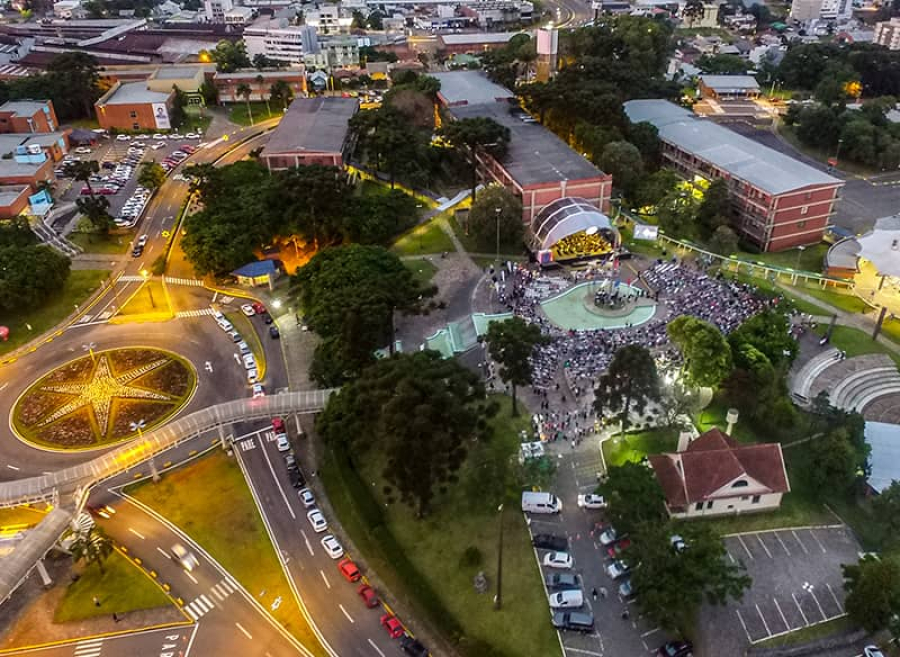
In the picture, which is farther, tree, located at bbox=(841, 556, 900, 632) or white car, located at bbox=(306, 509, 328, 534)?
white car, located at bbox=(306, 509, 328, 534)

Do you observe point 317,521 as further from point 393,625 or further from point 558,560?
point 558,560

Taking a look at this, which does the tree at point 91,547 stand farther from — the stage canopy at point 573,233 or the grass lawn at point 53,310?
the stage canopy at point 573,233

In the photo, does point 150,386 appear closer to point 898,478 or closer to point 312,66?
point 898,478

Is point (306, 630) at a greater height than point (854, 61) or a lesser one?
lesser

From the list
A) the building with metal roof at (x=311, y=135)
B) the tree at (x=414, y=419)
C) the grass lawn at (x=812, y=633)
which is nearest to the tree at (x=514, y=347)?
the tree at (x=414, y=419)

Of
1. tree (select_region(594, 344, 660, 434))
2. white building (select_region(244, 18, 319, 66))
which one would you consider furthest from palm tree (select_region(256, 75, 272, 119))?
tree (select_region(594, 344, 660, 434))

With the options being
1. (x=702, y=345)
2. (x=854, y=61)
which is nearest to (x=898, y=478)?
(x=702, y=345)

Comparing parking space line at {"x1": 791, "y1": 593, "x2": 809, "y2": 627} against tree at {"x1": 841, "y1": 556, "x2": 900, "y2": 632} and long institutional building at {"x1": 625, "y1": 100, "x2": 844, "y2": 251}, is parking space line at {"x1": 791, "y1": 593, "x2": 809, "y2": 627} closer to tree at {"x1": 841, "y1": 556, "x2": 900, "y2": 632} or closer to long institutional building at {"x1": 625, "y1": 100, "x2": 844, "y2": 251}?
tree at {"x1": 841, "y1": 556, "x2": 900, "y2": 632}
